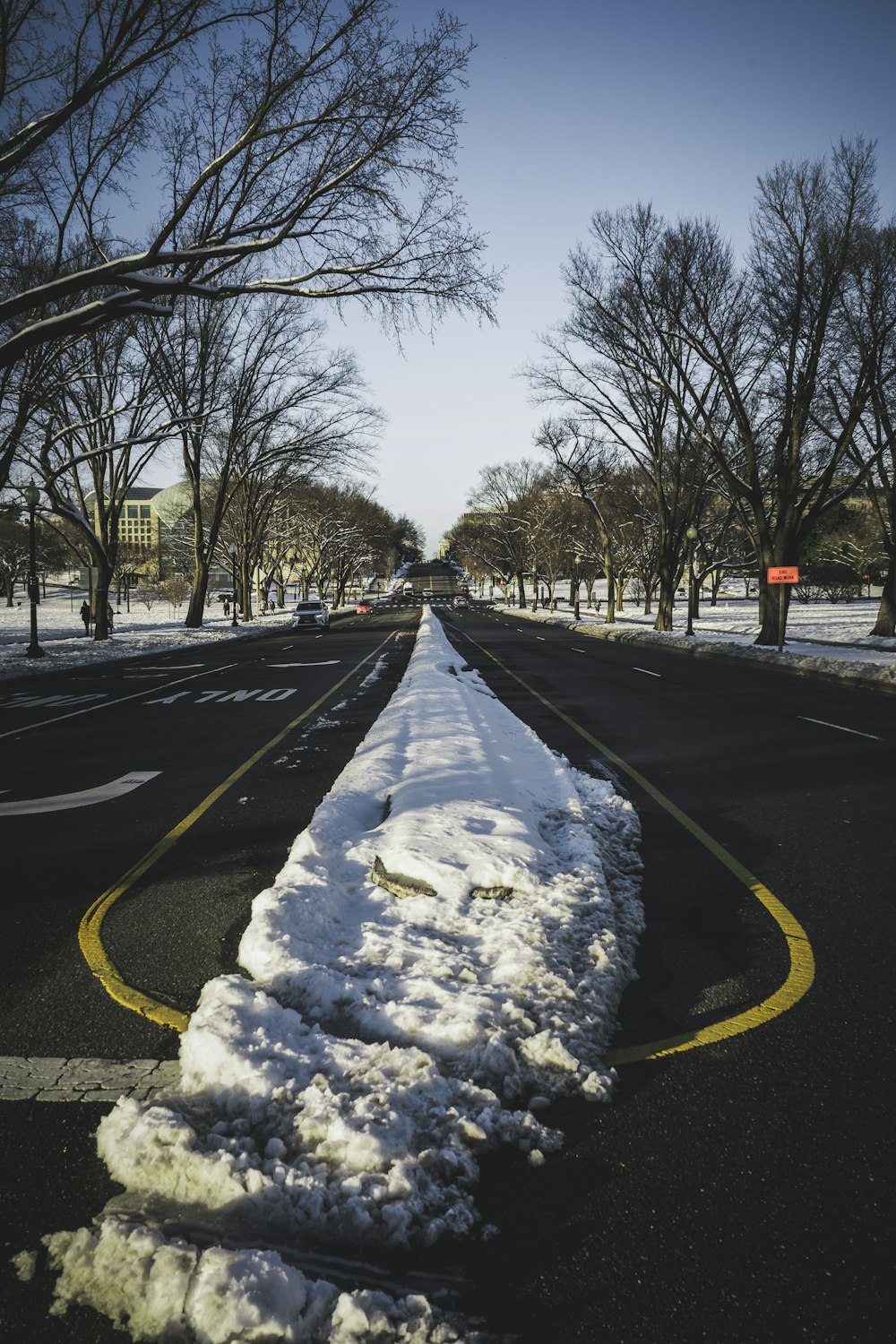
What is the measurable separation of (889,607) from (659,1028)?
30764mm

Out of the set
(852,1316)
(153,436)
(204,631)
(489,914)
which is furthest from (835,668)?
(204,631)

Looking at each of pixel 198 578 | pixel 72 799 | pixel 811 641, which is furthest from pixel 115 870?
pixel 198 578

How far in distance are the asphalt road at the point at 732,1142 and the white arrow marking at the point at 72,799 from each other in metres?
4.88

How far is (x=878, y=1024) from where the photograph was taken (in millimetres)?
3391

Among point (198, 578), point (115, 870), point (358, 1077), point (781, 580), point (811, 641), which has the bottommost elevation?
point (115, 870)

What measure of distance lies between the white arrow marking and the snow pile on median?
3.02 metres

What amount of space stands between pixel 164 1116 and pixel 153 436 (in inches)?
1091

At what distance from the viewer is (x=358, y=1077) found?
281 centimetres

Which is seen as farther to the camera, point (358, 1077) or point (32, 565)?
point (32, 565)

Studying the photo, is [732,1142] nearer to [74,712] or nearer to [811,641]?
[74,712]

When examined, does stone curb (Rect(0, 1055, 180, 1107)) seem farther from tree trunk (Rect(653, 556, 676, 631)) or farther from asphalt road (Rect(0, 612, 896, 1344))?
tree trunk (Rect(653, 556, 676, 631))

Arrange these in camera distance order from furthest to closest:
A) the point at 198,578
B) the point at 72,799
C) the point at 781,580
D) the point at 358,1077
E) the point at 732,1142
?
1. the point at 198,578
2. the point at 781,580
3. the point at 72,799
4. the point at 358,1077
5. the point at 732,1142

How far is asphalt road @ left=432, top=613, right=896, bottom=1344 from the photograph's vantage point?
2.05 m

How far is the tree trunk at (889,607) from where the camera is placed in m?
29.2
